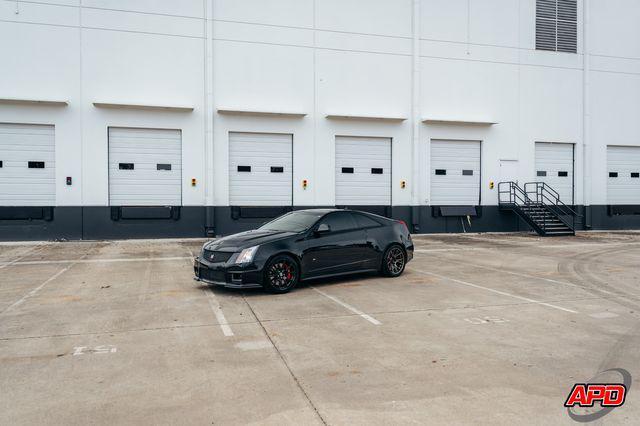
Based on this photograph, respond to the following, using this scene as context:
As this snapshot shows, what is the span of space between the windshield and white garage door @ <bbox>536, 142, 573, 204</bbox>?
17.9 m

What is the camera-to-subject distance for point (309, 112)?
71.7 feet

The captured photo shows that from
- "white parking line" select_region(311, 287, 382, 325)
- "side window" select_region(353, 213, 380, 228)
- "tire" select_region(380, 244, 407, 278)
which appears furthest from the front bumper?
"tire" select_region(380, 244, 407, 278)

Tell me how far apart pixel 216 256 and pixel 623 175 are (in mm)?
24075

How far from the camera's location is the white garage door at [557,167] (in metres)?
25.1

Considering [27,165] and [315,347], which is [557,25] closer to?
[27,165]

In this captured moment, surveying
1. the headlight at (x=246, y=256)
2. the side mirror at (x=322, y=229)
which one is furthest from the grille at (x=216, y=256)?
the side mirror at (x=322, y=229)

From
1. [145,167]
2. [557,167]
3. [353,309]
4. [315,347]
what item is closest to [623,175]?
[557,167]

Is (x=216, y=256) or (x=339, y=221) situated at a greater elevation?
(x=339, y=221)

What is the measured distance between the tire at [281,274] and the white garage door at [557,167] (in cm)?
1920

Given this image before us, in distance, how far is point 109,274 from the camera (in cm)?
1171

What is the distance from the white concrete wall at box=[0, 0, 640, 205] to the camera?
19.5 m

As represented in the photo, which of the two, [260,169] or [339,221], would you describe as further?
[260,169]

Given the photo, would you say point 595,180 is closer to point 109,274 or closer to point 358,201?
point 358,201

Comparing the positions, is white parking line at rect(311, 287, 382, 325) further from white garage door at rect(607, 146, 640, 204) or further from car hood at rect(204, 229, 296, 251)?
white garage door at rect(607, 146, 640, 204)
